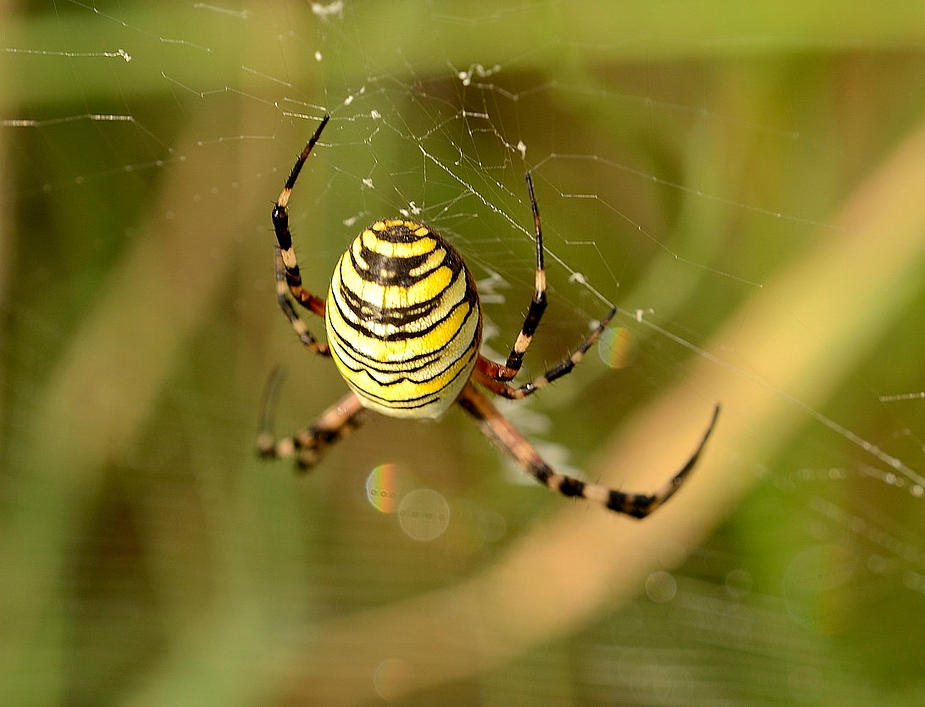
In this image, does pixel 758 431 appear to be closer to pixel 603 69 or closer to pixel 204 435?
pixel 603 69

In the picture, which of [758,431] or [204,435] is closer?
[758,431]

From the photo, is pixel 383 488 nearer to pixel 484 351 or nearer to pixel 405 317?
pixel 484 351

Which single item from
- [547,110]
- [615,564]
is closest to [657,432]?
[615,564]

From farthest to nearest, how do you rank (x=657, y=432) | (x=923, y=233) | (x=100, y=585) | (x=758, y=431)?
1. (x=100, y=585)
2. (x=657, y=432)
3. (x=758, y=431)
4. (x=923, y=233)

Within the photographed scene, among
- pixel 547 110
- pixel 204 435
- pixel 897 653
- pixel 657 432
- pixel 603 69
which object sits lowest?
pixel 204 435

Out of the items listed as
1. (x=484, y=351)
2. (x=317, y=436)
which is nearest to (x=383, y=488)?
(x=317, y=436)
